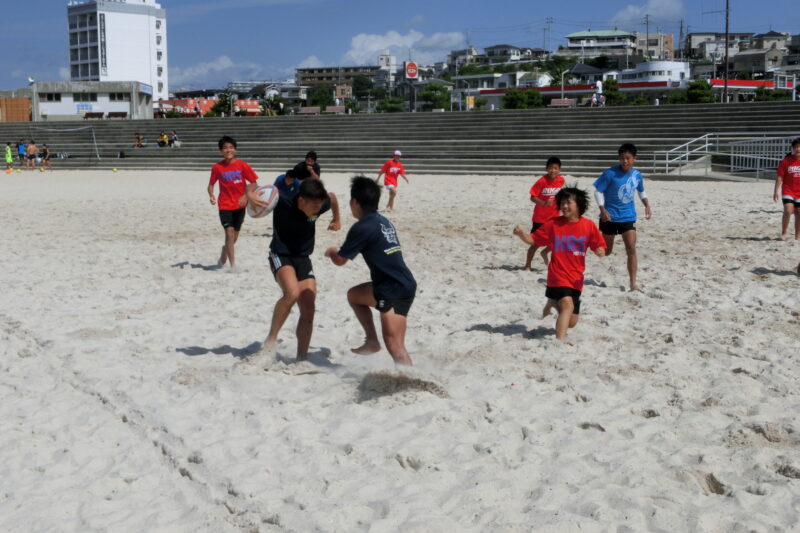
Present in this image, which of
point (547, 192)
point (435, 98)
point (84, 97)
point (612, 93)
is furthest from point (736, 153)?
point (435, 98)

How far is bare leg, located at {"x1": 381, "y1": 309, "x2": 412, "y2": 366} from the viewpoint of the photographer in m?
5.44

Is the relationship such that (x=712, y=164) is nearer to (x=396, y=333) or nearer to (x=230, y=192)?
(x=230, y=192)

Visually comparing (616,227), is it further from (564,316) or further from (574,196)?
(564,316)

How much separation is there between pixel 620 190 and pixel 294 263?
177 inches

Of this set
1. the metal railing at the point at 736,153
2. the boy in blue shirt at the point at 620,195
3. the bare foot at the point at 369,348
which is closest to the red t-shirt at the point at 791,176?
the boy in blue shirt at the point at 620,195

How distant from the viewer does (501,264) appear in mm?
10430

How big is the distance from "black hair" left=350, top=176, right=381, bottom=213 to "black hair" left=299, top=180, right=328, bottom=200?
0.32 metres

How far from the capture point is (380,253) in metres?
5.38

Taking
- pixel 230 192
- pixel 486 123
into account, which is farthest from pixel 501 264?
pixel 486 123

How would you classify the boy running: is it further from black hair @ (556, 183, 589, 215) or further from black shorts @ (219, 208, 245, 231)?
black shorts @ (219, 208, 245, 231)

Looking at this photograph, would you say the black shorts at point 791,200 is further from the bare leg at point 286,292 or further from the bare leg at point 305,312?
the bare leg at point 286,292

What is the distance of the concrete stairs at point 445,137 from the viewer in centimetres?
2866

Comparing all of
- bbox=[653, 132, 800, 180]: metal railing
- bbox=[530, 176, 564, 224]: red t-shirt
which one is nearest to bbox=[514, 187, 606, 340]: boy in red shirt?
bbox=[530, 176, 564, 224]: red t-shirt

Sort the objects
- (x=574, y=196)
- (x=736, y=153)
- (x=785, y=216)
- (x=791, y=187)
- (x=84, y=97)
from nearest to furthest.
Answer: (x=574, y=196) < (x=785, y=216) < (x=791, y=187) < (x=736, y=153) < (x=84, y=97)
